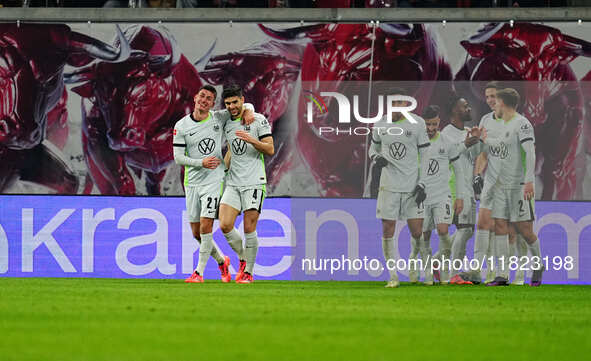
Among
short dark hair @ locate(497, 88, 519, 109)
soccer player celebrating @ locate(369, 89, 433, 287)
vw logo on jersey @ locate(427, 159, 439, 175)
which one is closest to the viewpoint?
soccer player celebrating @ locate(369, 89, 433, 287)

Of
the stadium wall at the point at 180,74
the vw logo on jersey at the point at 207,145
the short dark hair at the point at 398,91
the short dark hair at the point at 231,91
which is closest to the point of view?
the short dark hair at the point at 231,91

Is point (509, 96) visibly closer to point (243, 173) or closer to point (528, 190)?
point (528, 190)

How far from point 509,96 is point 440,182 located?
1.46m

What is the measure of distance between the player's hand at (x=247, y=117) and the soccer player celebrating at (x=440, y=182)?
2.13m

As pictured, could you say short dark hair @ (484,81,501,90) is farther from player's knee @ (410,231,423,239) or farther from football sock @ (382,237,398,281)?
football sock @ (382,237,398,281)

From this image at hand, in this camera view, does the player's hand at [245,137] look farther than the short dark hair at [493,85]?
No

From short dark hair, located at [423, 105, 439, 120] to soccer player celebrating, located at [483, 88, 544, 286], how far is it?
0.64m

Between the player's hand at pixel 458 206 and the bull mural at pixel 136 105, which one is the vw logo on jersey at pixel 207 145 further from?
the player's hand at pixel 458 206

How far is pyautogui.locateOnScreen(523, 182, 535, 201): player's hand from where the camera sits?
12.7 m

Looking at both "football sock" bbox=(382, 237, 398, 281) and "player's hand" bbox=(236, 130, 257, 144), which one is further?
"football sock" bbox=(382, 237, 398, 281)

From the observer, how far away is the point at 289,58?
14.4 metres

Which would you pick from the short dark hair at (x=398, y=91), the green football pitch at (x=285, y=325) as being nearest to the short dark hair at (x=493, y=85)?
the short dark hair at (x=398, y=91)

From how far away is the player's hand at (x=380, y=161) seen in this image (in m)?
12.2

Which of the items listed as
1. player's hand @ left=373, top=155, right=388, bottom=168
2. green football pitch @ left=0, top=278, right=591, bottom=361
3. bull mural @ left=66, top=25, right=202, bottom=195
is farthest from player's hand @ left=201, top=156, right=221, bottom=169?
bull mural @ left=66, top=25, right=202, bottom=195
